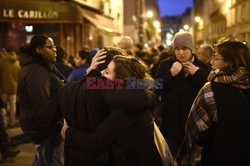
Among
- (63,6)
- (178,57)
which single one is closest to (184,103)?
(178,57)

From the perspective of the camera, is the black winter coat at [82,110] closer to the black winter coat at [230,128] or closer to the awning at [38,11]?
the black winter coat at [230,128]

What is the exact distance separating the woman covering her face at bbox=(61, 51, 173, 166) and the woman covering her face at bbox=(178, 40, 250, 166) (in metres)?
0.64

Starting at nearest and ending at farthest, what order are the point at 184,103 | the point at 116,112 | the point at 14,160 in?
the point at 116,112, the point at 184,103, the point at 14,160

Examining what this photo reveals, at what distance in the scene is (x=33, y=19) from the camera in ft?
38.7

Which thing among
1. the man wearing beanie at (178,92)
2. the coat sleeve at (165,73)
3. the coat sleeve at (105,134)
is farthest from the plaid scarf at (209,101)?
the coat sleeve at (165,73)

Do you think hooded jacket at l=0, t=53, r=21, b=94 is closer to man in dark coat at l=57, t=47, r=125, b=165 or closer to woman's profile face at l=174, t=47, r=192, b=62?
woman's profile face at l=174, t=47, r=192, b=62

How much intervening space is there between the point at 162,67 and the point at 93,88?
237cm

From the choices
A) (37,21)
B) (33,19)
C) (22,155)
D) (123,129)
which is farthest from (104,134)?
(37,21)

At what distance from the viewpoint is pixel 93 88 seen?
8.90ft

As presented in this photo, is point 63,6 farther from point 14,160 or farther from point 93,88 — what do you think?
point 93,88

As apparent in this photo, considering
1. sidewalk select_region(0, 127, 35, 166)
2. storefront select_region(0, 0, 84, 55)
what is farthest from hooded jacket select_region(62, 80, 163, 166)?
storefront select_region(0, 0, 84, 55)

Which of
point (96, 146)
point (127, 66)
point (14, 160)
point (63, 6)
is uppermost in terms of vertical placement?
point (63, 6)

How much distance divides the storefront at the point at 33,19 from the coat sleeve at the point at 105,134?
8.97m

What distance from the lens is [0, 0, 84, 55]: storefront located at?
440 inches
